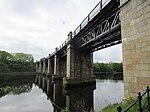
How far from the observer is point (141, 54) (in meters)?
7.05

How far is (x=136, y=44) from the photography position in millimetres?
7441

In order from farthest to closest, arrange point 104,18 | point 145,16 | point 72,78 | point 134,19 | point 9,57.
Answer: point 9,57 < point 72,78 < point 104,18 < point 134,19 < point 145,16

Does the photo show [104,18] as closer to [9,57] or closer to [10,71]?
[10,71]

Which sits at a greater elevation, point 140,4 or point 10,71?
point 140,4

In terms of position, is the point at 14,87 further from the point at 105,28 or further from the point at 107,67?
the point at 107,67

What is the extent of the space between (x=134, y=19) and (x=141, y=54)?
2046 mm

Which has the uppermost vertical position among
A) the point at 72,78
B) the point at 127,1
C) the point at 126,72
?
the point at 127,1

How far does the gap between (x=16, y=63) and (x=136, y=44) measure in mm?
90439

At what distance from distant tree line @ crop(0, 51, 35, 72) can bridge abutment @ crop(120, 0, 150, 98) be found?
7940cm

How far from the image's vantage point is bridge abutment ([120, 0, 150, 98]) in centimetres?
676

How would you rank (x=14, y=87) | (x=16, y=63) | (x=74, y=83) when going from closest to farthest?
(x=74, y=83) < (x=14, y=87) < (x=16, y=63)

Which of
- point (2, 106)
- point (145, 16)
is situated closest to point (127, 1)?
point (145, 16)

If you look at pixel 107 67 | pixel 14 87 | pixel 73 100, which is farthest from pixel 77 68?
pixel 107 67

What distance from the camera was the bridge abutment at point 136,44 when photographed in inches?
266
